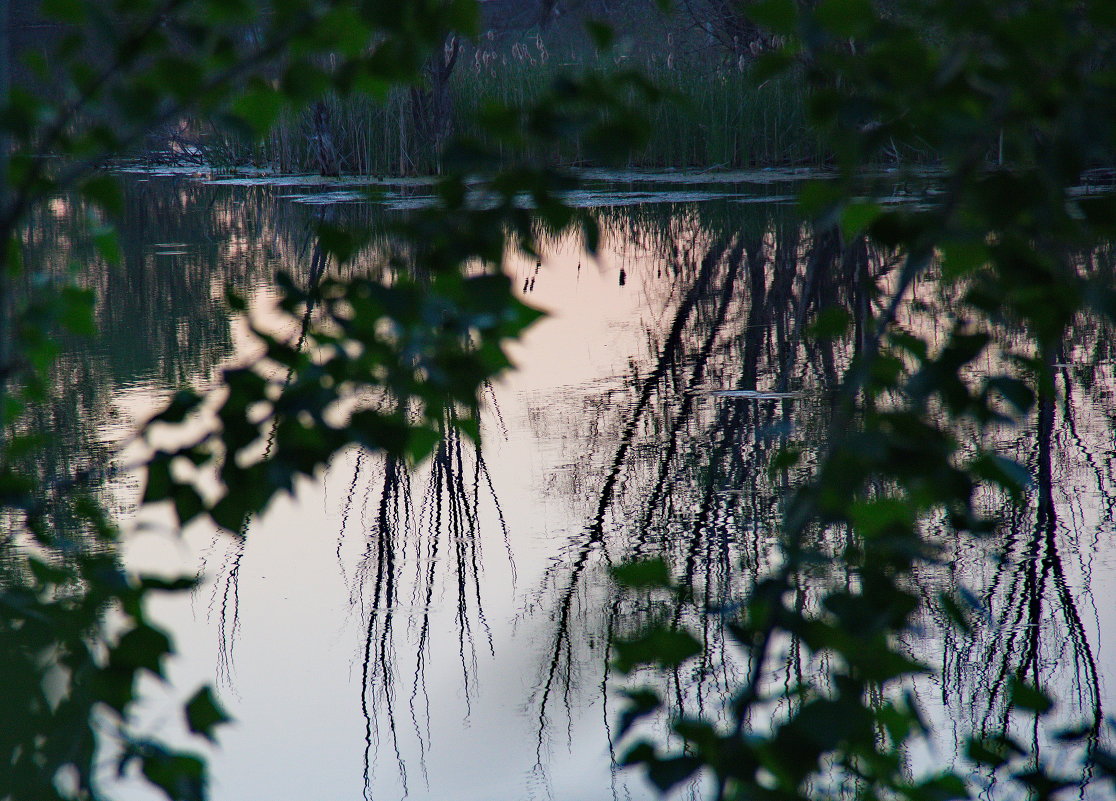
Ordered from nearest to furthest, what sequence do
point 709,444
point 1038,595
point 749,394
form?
point 1038,595 < point 709,444 < point 749,394

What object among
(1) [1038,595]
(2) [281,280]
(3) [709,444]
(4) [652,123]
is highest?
(4) [652,123]

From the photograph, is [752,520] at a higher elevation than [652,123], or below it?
below

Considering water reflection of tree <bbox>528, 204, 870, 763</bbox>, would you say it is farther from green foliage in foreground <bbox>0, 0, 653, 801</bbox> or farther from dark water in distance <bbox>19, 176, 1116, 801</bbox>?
green foliage in foreground <bbox>0, 0, 653, 801</bbox>

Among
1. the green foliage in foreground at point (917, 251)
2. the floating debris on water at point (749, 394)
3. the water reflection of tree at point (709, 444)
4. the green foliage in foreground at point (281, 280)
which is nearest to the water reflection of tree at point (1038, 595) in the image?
the water reflection of tree at point (709, 444)

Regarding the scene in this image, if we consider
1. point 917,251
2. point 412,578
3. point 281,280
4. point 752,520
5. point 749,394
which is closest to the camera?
point 917,251

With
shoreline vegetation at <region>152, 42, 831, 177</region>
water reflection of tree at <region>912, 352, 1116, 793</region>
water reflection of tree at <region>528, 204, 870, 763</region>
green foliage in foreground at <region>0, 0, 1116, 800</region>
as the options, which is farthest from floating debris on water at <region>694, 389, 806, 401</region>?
shoreline vegetation at <region>152, 42, 831, 177</region>

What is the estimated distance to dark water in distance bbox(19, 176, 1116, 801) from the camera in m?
1.92

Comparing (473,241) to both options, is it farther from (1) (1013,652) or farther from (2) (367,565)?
(2) (367,565)

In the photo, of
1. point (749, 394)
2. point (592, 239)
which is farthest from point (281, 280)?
point (749, 394)

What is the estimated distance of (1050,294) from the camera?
0.77m

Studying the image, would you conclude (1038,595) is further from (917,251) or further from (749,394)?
(917,251)

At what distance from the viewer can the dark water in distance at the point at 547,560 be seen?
192 cm

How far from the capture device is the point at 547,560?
2525 mm

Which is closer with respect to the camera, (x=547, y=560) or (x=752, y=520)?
(x=547, y=560)
